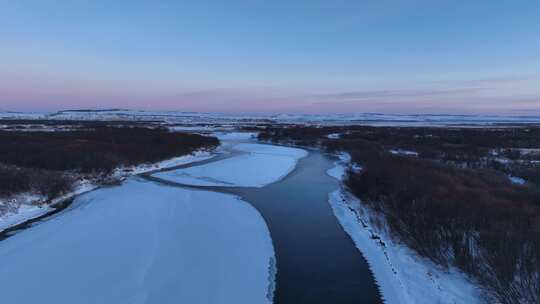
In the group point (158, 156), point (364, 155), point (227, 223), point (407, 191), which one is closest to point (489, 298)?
point (407, 191)

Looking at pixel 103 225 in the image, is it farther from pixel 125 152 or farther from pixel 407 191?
pixel 125 152

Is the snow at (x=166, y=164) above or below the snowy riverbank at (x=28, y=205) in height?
below

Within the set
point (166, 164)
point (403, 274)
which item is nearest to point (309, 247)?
point (403, 274)

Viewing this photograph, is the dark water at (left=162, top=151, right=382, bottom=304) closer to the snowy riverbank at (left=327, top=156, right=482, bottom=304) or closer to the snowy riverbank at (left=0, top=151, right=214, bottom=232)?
the snowy riverbank at (left=327, top=156, right=482, bottom=304)

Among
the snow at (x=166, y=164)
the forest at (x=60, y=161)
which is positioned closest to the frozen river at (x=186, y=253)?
the forest at (x=60, y=161)

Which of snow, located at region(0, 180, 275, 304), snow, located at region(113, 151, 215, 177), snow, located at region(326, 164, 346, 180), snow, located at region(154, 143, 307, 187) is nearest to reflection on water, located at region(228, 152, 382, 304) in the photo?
snow, located at region(0, 180, 275, 304)

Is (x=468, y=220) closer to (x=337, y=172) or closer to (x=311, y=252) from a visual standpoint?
(x=311, y=252)

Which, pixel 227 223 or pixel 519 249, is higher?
pixel 519 249

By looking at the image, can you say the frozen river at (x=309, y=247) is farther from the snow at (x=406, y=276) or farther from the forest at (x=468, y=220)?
the forest at (x=468, y=220)
